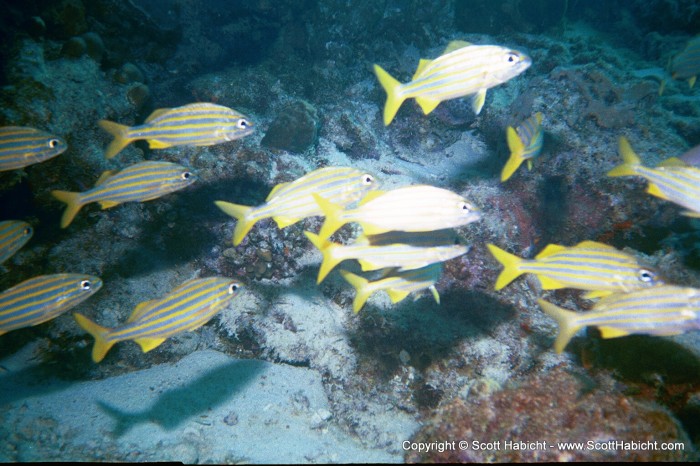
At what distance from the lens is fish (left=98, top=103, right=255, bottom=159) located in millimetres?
3592

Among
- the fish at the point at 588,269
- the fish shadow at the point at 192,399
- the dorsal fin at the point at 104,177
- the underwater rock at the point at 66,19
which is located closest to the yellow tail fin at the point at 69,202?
the dorsal fin at the point at 104,177

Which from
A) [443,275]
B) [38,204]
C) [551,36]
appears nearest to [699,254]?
[443,275]

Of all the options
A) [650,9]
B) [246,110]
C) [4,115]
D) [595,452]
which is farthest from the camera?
[650,9]

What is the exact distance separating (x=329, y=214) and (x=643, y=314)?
2.73 meters

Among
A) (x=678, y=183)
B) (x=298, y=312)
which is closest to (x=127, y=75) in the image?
(x=298, y=312)

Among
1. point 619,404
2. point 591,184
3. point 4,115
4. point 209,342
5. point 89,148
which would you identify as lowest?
point 209,342

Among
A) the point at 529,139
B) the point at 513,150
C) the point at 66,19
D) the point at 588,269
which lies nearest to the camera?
the point at 588,269

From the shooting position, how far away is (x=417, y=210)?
279 centimetres

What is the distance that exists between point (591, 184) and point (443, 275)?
2.74 m

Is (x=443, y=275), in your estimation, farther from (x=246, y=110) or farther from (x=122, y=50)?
(x=122, y=50)

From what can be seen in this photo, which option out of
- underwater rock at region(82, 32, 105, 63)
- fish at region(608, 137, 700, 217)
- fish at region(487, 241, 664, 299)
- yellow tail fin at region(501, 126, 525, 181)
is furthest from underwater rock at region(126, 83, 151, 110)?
fish at region(608, 137, 700, 217)

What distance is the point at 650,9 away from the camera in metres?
14.1

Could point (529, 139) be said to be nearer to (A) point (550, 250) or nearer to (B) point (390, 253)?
(A) point (550, 250)

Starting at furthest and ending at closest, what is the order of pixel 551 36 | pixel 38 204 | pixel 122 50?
pixel 551 36 → pixel 122 50 → pixel 38 204
